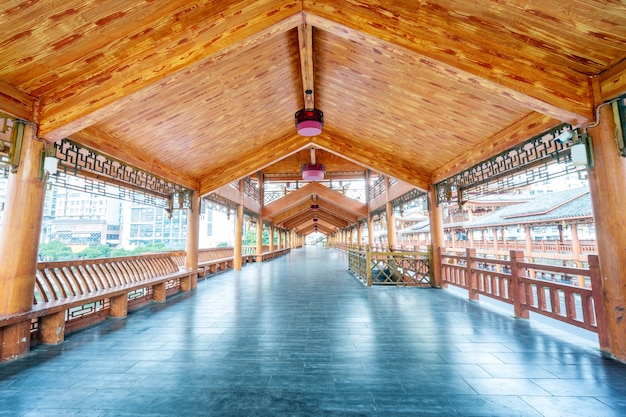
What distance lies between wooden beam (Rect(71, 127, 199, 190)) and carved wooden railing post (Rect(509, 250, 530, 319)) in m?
6.62

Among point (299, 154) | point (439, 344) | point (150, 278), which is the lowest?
point (439, 344)

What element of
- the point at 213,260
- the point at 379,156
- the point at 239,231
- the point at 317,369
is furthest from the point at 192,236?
the point at 317,369

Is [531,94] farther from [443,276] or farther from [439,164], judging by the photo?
[443,276]

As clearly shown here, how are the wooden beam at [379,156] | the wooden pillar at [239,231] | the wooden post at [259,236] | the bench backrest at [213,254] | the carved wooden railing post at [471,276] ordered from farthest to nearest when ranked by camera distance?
the wooden post at [259,236] → the wooden pillar at [239,231] → the bench backrest at [213,254] → the wooden beam at [379,156] → the carved wooden railing post at [471,276]

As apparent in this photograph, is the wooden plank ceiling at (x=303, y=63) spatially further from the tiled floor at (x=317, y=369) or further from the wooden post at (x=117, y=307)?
the tiled floor at (x=317, y=369)

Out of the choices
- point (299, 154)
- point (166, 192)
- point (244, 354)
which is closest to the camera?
point (244, 354)

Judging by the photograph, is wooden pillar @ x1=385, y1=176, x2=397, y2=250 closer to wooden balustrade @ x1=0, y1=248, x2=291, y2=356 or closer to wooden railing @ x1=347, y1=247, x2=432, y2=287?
wooden railing @ x1=347, y1=247, x2=432, y2=287

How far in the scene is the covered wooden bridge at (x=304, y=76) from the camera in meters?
2.70

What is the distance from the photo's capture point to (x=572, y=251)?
10.6 meters

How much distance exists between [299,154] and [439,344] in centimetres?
1060

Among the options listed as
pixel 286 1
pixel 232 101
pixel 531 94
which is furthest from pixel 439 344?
pixel 232 101

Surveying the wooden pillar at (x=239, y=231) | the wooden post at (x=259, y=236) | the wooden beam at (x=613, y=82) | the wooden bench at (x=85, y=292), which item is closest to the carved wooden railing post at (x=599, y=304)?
the wooden beam at (x=613, y=82)

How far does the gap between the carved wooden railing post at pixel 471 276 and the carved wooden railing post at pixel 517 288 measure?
3.62ft

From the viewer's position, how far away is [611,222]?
2.77 metres
